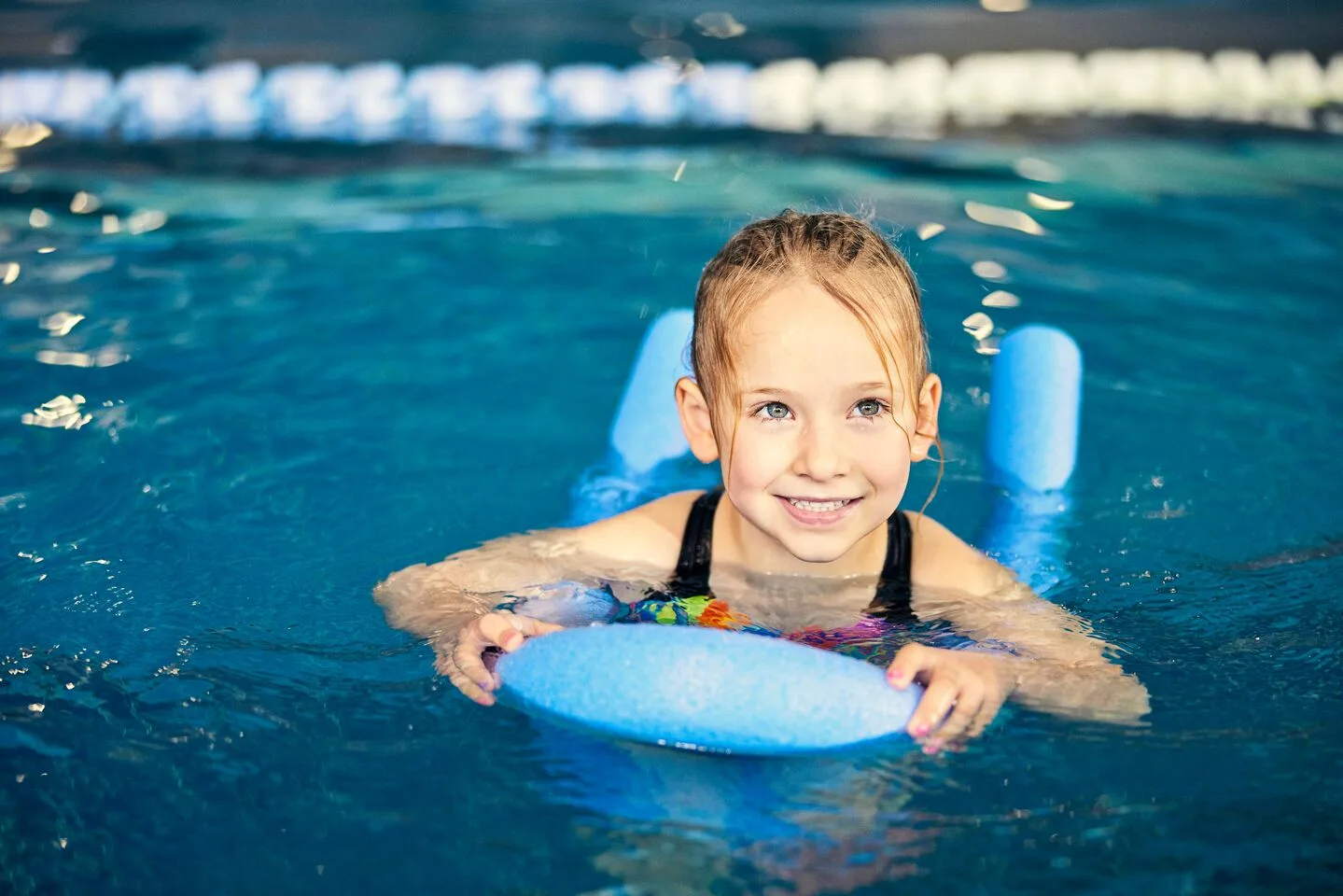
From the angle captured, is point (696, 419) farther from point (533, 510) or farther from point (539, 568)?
point (533, 510)

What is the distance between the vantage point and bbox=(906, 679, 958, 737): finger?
2.11 m

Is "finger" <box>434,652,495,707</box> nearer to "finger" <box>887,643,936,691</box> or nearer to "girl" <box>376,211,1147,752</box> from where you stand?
"girl" <box>376,211,1147,752</box>

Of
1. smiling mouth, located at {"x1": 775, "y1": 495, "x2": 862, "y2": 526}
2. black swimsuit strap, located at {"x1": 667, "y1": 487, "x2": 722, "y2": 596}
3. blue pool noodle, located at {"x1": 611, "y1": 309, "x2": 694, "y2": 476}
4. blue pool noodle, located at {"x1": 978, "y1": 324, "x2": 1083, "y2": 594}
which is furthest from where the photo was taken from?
blue pool noodle, located at {"x1": 611, "y1": 309, "x2": 694, "y2": 476}

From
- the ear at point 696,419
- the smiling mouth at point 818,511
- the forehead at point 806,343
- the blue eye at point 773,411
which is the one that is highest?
the forehead at point 806,343

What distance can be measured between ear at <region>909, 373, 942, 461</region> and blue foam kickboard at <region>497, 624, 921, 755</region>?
534mm

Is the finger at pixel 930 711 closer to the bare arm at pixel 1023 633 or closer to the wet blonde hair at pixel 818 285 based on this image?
the bare arm at pixel 1023 633

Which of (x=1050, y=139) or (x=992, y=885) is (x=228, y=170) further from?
(x=992, y=885)

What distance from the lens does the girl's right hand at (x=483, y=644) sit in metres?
2.29

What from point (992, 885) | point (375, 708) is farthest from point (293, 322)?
point (992, 885)

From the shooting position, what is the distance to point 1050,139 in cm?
670

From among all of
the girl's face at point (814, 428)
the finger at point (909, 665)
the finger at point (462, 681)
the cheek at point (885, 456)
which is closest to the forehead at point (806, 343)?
the girl's face at point (814, 428)

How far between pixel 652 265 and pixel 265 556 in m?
2.33

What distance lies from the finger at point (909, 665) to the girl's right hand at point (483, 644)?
552 millimetres

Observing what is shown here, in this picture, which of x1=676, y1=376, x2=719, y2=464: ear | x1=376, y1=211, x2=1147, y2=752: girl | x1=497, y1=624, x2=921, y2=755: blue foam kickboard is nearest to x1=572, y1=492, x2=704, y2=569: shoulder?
x1=376, y1=211, x2=1147, y2=752: girl
